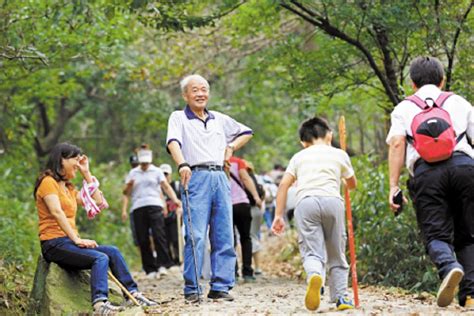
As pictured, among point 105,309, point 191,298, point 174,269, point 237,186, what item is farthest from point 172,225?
point 105,309

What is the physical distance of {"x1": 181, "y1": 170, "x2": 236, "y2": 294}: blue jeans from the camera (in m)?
8.91

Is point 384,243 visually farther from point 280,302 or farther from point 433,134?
point 433,134

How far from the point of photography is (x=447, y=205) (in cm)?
742

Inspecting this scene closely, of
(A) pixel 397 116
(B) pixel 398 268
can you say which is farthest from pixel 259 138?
(A) pixel 397 116

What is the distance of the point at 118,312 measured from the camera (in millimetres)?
8102

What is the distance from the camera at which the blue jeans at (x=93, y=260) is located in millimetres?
8453

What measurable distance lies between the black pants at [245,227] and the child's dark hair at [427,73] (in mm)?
5180

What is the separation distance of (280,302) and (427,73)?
3.05 meters

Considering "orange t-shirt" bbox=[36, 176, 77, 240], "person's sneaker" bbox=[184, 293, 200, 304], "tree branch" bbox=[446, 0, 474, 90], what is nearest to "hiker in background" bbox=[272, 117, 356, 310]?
"person's sneaker" bbox=[184, 293, 200, 304]

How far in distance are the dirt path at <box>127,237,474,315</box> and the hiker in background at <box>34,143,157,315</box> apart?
19.5 inches

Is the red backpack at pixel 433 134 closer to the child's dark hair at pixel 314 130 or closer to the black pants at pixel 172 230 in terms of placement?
the child's dark hair at pixel 314 130

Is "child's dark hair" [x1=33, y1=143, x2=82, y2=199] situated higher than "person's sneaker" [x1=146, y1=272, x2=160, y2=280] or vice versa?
"child's dark hair" [x1=33, y1=143, x2=82, y2=199]

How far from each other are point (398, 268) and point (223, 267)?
385 centimetres

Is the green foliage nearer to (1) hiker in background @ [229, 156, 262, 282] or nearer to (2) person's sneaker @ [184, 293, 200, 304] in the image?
(1) hiker in background @ [229, 156, 262, 282]
